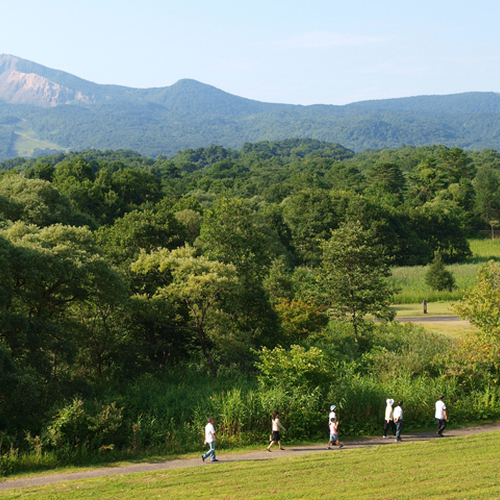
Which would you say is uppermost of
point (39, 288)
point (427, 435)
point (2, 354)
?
point (39, 288)

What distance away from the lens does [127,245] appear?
98.6ft

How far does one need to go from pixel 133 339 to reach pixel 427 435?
12701 millimetres

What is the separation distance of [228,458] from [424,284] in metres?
40.7

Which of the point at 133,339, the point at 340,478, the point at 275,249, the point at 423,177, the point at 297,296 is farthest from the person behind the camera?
the point at 423,177

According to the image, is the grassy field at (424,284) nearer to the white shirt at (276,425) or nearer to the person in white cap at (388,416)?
the person in white cap at (388,416)

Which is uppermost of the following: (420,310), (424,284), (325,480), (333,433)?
(325,480)

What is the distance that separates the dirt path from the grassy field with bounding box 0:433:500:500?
21.4 inches

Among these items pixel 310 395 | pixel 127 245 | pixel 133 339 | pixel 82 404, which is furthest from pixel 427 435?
pixel 127 245

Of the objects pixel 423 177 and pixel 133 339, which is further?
pixel 423 177

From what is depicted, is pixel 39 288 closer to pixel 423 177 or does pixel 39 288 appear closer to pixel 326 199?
pixel 326 199

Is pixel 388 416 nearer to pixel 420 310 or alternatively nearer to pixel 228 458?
pixel 228 458

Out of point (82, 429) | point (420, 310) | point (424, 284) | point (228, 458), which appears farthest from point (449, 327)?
point (82, 429)

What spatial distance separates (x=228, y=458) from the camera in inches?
565

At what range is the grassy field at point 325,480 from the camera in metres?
10.7
